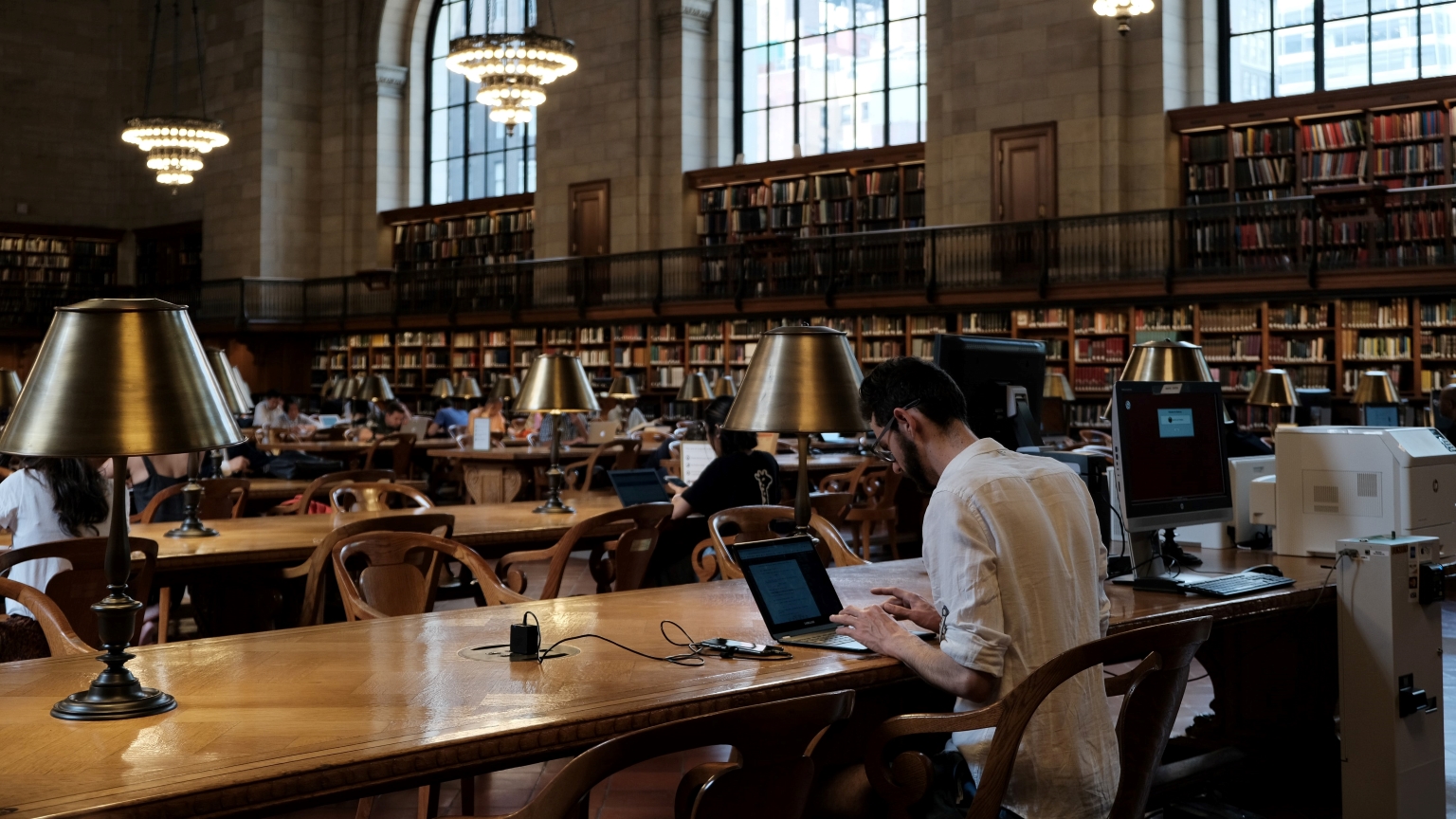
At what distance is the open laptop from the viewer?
10711mm

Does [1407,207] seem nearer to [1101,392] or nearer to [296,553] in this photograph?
[1101,392]

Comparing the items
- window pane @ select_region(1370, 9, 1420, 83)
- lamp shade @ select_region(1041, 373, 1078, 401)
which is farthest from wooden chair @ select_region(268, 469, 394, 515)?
window pane @ select_region(1370, 9, 1420, 83)

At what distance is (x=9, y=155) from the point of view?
21250 millimetres

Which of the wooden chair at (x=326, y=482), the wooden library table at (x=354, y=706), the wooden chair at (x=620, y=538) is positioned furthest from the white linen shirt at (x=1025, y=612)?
the wooden chair at (x=326, y=482)

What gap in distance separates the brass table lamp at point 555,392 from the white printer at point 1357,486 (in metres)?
2.37

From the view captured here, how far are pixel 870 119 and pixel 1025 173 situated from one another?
9.24 feet

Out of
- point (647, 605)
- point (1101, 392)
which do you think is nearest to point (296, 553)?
point (647, 605)

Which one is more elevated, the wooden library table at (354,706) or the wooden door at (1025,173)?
the wooden door at (1025,173)

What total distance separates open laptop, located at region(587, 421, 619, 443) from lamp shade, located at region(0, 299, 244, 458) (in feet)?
28.4

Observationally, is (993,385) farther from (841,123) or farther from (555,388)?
(841,123)

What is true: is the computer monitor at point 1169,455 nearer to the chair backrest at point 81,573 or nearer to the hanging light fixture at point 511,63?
the chair backrest at point 81,573

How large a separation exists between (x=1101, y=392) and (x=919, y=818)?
10.7m

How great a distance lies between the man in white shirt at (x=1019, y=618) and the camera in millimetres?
2057

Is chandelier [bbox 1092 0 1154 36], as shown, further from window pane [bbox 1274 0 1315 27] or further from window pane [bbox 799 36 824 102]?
window pane [bbox 799 36 824 102]
